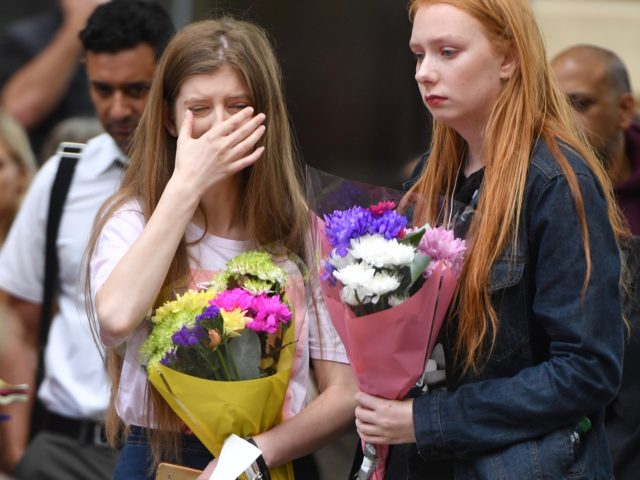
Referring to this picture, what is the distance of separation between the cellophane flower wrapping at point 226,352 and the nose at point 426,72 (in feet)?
1.79

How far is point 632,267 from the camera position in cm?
379

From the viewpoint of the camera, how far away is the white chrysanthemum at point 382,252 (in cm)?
255

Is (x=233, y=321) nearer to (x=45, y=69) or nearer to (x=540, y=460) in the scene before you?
(x=540, y=460)

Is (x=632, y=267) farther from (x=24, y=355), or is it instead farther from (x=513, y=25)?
(x=24, y=355)

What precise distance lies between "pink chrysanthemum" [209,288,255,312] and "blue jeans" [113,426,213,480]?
0.41 meters


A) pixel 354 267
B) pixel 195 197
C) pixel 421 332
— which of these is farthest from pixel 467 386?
pixel 195 197

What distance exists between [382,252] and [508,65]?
561 mm

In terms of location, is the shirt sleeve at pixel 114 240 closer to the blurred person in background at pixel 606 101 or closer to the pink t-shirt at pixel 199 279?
the pink t-shirt at pixel 199 279

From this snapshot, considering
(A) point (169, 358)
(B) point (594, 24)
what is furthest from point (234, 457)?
(B) point (594, 24)

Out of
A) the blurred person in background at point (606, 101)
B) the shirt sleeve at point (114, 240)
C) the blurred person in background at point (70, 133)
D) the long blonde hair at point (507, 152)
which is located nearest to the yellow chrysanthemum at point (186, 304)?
the shirt sleeve at point (114, 240)

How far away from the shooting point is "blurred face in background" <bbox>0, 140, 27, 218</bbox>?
506cm

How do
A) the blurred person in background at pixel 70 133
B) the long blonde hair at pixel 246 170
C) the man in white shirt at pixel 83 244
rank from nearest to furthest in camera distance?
the long blonde hair at pixel 246 170
the man in white shirt at pixel 83 244
the blurred person in background at pixel 70 133

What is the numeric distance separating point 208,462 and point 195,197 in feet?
2.06

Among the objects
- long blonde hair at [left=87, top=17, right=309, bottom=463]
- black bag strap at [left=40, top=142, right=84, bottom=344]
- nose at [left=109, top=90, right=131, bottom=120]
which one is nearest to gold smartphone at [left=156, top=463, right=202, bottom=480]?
long blonde hair at [left=87, top=17, right=309, bottom=463]
